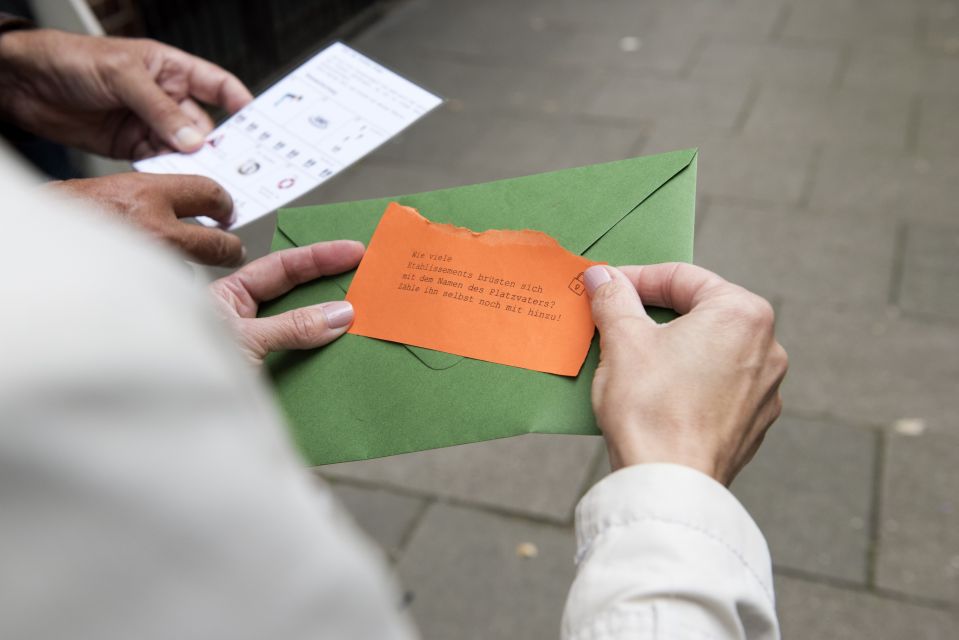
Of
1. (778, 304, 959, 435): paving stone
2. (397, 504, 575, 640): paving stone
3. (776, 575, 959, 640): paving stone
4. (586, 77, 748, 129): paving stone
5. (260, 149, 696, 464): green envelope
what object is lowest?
(586, 77, 748, 129): paving stone

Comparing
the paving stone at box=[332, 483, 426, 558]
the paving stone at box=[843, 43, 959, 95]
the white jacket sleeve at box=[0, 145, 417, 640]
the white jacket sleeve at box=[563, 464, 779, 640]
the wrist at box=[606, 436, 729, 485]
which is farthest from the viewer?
the paving stone at box=[843, 43, 959, 95]

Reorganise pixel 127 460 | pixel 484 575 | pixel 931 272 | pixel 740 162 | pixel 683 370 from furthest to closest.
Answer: pixel 740 162 → pixel 931 272 → pixel 484 575 → pixel 683 370 → pixel 127 460

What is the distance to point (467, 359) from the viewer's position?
1.03m

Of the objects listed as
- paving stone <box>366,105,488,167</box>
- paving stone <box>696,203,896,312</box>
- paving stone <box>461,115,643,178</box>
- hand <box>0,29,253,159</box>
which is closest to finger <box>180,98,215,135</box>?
hand <box>0,29,253,159</box>

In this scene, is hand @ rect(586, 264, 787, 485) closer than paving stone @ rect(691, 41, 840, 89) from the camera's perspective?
Yes

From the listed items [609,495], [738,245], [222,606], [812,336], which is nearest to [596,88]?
[738,245]

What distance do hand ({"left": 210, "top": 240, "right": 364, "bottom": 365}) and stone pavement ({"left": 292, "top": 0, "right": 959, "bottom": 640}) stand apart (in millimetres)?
1111

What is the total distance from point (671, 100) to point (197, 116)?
2.77 m

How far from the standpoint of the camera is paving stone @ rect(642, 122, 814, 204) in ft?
10.7

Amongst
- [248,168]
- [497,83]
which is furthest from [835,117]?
[248,168]

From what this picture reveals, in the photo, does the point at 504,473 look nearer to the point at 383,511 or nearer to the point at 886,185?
the point at 383,511

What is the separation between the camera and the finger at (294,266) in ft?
3.63

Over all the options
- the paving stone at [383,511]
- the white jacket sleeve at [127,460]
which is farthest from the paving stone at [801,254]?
the white jacket sleeve at [127,460]

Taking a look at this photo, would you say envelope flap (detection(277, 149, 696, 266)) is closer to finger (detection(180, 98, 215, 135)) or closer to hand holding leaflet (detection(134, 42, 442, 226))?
hand holding leaflet (detection(134, 42, 442, 226))
